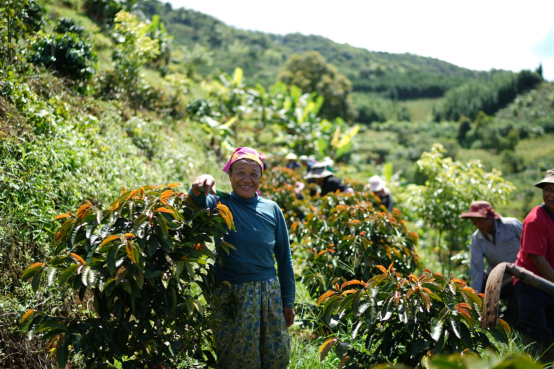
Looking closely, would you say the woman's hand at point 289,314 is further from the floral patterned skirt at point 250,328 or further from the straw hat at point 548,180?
the straw hat at point 548,180

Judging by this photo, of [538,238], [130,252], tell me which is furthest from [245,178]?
[538,238]

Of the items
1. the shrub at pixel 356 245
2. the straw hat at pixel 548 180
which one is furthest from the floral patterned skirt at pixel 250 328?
the straw hat at pixel 548 180

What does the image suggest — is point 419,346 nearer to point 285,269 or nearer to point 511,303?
point 285,269

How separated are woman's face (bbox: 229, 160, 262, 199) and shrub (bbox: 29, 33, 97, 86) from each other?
394 centimetres

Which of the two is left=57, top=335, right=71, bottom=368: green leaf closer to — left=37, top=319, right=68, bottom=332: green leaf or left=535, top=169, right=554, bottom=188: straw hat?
left=37, top=319, right=68, bottom=332: green leaf

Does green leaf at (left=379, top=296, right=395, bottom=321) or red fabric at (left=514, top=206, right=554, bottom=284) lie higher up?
red fabric at (left=514, top=206, right=554, bottom=284)

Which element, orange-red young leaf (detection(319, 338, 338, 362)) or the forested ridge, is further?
orange-red young leaf (detection(319, 338, 338, 362))

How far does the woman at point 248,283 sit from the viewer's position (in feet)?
7.19

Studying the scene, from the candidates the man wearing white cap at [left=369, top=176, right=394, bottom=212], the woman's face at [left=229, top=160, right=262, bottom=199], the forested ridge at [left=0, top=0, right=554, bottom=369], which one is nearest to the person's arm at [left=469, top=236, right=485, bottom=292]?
the forested ridge at [left=0, top=0, right=554, bottom=369]

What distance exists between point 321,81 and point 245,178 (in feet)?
60.8

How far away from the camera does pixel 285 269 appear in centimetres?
249

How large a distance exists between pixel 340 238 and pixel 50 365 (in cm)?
247

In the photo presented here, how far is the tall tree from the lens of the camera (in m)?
19.9

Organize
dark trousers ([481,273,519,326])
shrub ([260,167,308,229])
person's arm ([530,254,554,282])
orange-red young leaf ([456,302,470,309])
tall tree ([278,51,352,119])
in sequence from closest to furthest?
1. orange-red young leaf ([456,302,470,309])
2. person's arm ([530,254,554,282])
3. dark trousers ([481,273,519,326])
4. shrub ([260,167,308,229])
5. tall tree ([278,51,352,119])
